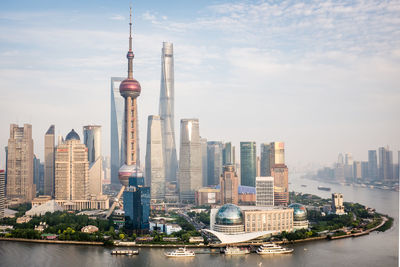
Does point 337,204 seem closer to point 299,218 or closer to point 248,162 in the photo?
point 299,218

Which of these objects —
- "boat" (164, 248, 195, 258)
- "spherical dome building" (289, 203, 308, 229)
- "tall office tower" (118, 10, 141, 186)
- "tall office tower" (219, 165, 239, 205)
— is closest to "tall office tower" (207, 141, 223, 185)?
"tall office tower" (219, 165, 239, 205)

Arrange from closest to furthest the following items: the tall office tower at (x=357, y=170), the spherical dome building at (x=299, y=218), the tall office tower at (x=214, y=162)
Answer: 1. the spherical dome building at (x=299, y=218)
2. the tall office tower at (x=214, y=162)
3. the tall office tower at (x=357, y=170)

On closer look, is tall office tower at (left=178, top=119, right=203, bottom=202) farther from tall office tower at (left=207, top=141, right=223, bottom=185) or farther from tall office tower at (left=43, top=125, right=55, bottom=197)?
tall office tower at (left=43, top=125, right=55, bottom=197)

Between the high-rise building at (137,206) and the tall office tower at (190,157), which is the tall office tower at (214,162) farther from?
the high-rise building at (137,206)

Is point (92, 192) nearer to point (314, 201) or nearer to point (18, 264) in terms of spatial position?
point (314, 201)

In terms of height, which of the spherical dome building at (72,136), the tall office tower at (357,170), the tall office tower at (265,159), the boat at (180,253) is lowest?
the boat at (180,253)

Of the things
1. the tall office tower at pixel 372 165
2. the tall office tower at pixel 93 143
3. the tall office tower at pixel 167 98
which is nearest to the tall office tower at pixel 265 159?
the tall office tower at pixel 167 98

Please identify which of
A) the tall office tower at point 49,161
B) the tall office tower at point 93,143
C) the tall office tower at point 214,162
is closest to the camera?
the tall office tower at point 49,161
